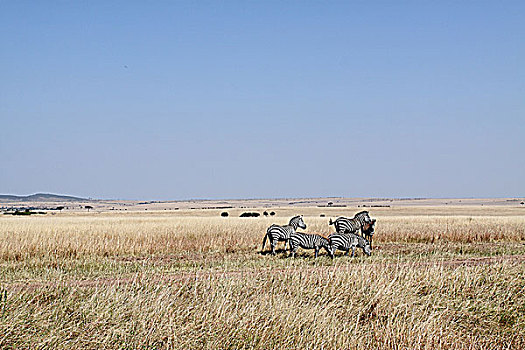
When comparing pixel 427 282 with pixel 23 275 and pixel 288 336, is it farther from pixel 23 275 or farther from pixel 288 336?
pixel 23 275

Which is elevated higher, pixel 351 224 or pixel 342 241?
pixel 351 224

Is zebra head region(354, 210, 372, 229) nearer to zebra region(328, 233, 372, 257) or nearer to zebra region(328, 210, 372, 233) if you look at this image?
zebra region(328, 210, 372, 233)

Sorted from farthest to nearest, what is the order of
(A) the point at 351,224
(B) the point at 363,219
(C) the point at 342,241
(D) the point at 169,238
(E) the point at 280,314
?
1. (D) the point at 169,238
2. (B) the point at 363,219
3. (A) the point at 351,224
4. (C) the point at 342,241
5. (E) the point at 280,314

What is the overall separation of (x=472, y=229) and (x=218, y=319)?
81.9ft

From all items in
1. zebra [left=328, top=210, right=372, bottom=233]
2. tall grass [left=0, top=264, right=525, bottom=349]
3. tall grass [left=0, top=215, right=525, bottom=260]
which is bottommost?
tall grass [left=0, top=264, right=525, bottom=349]

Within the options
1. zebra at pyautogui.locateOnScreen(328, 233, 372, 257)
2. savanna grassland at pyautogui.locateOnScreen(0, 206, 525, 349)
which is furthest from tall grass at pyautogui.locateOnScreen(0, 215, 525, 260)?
zebra at pyautogui.locateOnScreen(328, 233, 372, 257)

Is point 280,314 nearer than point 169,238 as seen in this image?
Yes

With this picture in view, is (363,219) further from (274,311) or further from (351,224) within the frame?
(274,311)

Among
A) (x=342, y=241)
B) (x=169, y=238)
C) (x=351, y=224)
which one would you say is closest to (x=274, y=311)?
(x=342, y=241)

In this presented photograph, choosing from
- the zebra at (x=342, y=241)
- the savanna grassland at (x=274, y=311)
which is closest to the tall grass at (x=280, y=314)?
the savanna grassland at (x=274, y=311)

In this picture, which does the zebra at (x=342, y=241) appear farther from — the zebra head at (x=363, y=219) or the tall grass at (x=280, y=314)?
the tall grass at (x=280, y=314)

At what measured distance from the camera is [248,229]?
2867 cm

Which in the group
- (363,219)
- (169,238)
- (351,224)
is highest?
(363,219)

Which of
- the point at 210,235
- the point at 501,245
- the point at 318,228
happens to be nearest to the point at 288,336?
the point at 210,235
